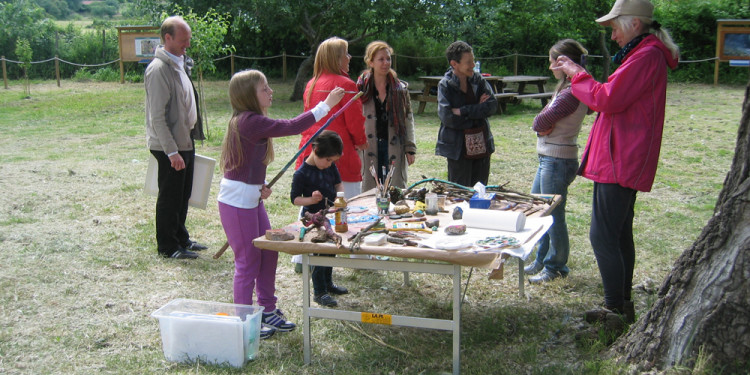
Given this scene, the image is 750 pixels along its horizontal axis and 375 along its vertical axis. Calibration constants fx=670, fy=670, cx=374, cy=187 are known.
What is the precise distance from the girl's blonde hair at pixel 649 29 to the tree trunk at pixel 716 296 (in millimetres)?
448

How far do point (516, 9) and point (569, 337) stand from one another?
55.6ft

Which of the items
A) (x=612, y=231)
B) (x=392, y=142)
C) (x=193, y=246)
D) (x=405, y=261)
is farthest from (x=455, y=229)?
(x=193, y=246)

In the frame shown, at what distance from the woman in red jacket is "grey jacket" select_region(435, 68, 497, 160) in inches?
24.9

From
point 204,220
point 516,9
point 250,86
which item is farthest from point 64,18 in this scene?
point 250,86

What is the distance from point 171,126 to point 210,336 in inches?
82.1

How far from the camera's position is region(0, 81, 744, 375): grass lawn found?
3.33 m

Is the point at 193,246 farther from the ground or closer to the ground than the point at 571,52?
closer to the ground

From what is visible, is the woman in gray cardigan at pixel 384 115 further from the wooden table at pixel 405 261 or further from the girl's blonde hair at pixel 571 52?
the wooden table at pixel 405 261

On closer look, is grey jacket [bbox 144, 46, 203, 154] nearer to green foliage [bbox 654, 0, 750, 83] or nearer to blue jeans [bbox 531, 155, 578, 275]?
blue jeans [bbox 531, 155, 578, 275]

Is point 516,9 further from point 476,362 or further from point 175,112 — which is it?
point 476,362

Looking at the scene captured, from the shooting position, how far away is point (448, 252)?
2.90 meters

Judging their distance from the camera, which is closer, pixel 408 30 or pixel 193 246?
pixel 193 246

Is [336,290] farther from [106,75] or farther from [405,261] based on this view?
[106,75]

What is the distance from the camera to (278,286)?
4418 mm
